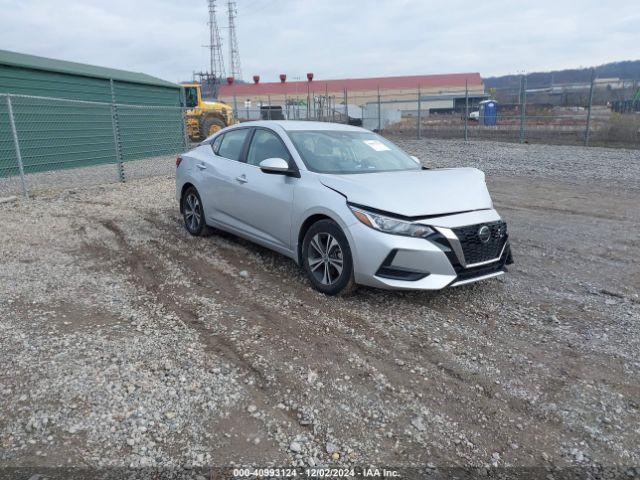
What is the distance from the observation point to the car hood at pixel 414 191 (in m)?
4.07

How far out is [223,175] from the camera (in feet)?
19.0

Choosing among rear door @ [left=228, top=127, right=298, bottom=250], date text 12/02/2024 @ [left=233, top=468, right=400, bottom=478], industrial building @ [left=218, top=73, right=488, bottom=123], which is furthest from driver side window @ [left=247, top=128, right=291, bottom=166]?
industrial building @ [left=218, top=73, right=488, bottom=123]

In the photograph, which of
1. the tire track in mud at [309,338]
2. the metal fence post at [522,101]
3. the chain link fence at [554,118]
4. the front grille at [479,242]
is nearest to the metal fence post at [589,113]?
the chain link fence at [554,118]

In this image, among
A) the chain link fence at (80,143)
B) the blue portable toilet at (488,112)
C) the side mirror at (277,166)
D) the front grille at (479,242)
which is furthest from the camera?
the blue portable toilet at (488,112)

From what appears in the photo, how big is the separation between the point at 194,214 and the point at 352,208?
3.14 metres

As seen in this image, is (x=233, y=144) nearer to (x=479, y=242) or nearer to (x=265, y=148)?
(x=265, y=148)

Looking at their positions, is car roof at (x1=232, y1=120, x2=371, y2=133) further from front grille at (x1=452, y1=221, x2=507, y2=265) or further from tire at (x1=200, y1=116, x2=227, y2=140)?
tire at (x1=200, y1=116, x2=227, y2=140)

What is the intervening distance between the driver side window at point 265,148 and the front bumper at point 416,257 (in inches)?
58.0

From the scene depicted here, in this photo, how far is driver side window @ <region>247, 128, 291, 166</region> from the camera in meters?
5.14

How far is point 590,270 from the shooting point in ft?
17.0

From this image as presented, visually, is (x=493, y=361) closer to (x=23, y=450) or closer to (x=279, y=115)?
(x=23, y=450)

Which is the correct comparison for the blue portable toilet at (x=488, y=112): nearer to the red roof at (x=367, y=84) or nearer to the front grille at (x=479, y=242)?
the front grille at (x=479, y=242)

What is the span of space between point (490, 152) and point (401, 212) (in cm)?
1320

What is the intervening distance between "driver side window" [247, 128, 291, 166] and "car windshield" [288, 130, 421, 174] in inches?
6.0
